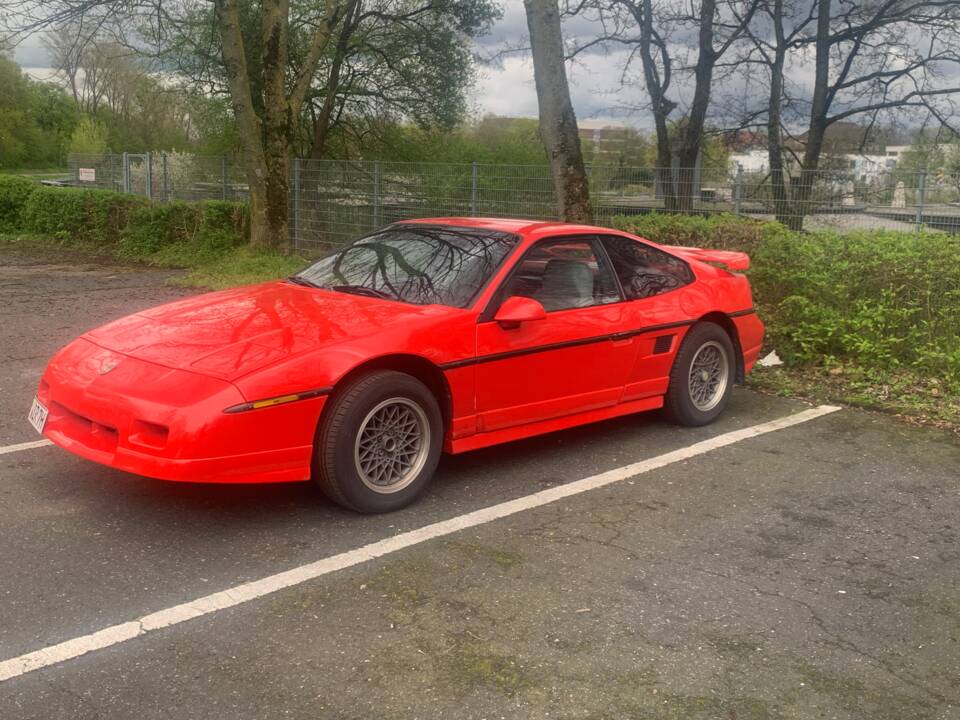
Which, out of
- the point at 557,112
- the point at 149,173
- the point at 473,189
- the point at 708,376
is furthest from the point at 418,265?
the point at 149,173

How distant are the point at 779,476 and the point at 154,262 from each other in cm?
1409

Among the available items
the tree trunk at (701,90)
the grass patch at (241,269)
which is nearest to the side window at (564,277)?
the grass patch at (241,269)

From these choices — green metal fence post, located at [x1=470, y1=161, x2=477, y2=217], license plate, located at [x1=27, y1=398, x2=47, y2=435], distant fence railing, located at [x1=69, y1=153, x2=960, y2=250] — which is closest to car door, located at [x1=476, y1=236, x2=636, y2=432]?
license plate, located at [x1=27, y1=398, x2=47, y2=435]

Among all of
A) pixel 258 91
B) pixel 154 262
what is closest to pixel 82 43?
pixel 154 262

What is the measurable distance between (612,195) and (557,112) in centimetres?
366

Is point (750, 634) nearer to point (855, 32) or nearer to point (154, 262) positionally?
point (154, 262)

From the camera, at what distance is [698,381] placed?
654 cm

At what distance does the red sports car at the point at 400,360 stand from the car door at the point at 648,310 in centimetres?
1

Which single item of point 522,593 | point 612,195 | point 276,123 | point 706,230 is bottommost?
point 522,593

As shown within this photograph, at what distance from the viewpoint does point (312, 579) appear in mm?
3971

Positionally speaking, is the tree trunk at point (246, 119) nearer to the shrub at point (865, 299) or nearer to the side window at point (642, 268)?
the shrub at point (865, 299)

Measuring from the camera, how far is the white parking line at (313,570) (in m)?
3.30

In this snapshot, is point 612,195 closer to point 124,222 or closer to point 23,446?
point 124,222

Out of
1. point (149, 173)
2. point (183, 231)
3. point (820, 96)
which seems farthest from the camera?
point (820, 96)
